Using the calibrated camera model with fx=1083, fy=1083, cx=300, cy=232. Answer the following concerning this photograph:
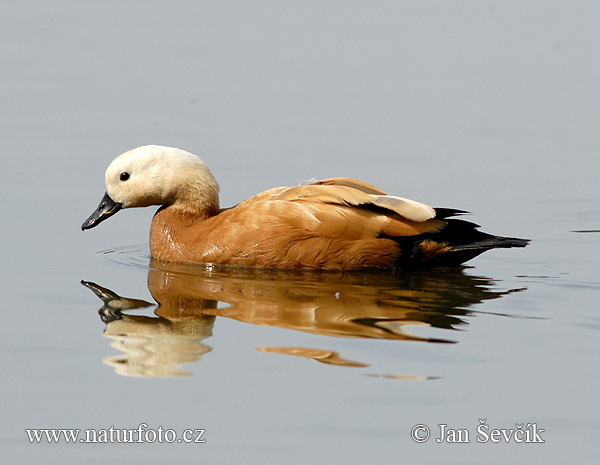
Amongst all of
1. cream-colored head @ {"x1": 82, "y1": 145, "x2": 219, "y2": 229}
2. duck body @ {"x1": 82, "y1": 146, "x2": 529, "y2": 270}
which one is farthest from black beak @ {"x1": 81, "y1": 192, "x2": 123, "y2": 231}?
duck body @ {"x1": 82, "y1": 146, "x2": 529, "y2": 270}

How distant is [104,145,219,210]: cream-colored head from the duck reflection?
0.68 meters

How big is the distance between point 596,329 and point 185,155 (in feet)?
13.9

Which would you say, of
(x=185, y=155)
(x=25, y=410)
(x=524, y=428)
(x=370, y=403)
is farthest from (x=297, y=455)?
(x=185, y=155)

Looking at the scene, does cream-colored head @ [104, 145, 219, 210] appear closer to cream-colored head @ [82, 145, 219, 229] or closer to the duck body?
cream-colored head @ [82, 145, 219, 229]

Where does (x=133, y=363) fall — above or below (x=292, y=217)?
below

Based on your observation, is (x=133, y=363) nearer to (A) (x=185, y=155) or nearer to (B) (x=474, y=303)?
(B) (x=474, y=303)

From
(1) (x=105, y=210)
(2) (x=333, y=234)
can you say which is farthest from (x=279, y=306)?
(1) (x=105, y=210)

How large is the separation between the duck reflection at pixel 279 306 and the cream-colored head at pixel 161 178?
68cm

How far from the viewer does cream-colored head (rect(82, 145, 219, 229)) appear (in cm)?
980

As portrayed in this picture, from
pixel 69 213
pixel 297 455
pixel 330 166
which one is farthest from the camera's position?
pixel 330 166

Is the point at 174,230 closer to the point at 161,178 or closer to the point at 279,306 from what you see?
the point at 161,178

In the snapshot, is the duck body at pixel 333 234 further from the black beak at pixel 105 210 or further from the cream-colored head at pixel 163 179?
the black beak at pixel 105 210

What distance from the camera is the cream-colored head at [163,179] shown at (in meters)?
9.80

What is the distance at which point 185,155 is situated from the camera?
991cm
